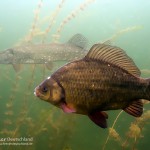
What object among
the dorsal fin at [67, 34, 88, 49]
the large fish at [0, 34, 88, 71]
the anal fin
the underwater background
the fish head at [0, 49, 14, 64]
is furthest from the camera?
the fish head at [0, 49, 14, 64]

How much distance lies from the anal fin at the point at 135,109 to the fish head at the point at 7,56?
263 inches

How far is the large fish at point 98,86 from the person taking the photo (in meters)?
2.50

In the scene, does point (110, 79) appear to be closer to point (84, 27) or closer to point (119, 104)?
point (119, 104)

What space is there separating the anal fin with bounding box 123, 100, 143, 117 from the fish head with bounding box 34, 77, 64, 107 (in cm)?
A: 70

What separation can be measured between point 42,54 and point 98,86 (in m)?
5.87

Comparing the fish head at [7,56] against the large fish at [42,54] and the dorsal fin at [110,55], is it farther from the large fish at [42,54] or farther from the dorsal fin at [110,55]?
the dorsal fin at [110,55]

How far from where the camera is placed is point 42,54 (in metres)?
8.27

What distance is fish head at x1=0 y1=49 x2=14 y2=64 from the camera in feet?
28.5

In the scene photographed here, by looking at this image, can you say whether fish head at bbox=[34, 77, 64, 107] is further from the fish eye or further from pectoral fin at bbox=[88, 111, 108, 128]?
pectoral fin at bbox=[88, 111, 108, 128]

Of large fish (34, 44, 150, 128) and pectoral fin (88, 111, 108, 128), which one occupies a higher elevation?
large fish (34, 44, 150, 128)

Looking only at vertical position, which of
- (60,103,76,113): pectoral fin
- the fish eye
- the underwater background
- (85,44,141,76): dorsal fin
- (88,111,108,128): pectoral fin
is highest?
(85,44,141,76): dorsal fin

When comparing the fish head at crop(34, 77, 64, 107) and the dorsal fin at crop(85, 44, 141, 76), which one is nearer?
the fish head at crop(34, 77, 64, 107)

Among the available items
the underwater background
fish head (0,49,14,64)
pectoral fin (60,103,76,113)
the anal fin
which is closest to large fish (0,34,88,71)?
fish head (0,49,14,64)

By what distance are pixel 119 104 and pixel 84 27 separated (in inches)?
1248
